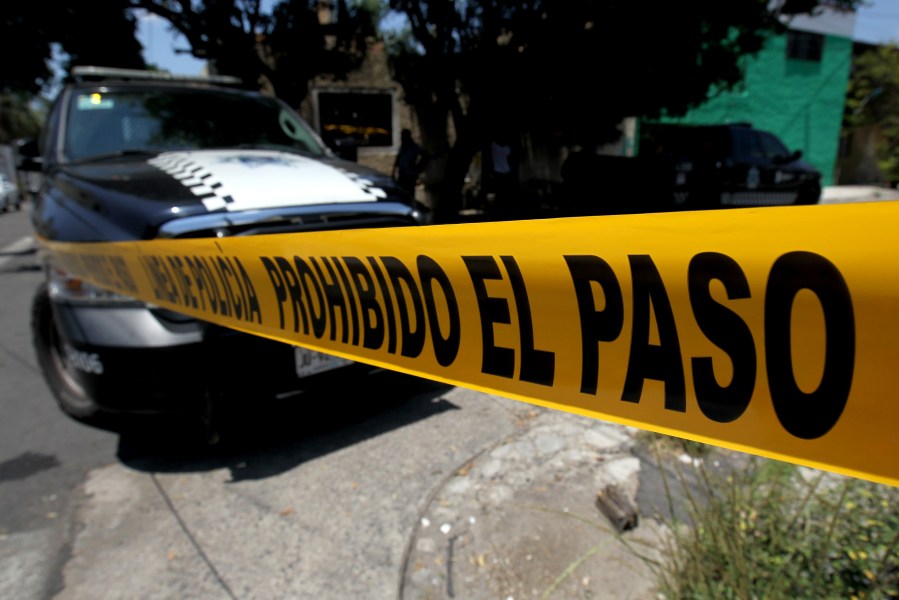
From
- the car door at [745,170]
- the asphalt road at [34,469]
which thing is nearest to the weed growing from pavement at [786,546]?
the asphalt road at [34,469]

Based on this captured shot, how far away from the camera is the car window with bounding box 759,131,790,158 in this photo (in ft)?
32.9

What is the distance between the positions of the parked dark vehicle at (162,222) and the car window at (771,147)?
9.11 m

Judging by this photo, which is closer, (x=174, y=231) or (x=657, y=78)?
(x=174, y=231)

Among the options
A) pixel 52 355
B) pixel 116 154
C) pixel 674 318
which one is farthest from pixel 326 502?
pixel 116 154

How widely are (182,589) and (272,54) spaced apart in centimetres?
1092

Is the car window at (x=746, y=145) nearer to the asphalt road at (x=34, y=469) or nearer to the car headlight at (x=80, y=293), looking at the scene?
the car headlight at (x=80, y=293)

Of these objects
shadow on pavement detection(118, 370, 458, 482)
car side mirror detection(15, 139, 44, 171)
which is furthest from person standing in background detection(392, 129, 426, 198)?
shadow on pavement detection(118, 370, 458, 482)

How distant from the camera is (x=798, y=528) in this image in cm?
198

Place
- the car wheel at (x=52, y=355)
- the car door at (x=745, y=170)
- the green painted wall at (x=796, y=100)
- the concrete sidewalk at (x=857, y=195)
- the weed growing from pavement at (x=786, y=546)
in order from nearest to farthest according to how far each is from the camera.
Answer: the weed growing from pavement at (x=786, y=546) < the car wheel at (x=52, y=355) < the car door at (x=745, y=170) < the concrete sidewalk at (x=857, y=195) < the green painted wall at (x=796, y=100)

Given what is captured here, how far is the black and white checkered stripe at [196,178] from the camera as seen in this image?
8.64 ft

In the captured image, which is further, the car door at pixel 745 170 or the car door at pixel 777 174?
the car door at pixel 777 174

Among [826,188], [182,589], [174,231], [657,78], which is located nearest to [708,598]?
[182,589]

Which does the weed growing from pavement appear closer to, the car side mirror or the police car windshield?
the police car windshield

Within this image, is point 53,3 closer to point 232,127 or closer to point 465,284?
point 232,127
